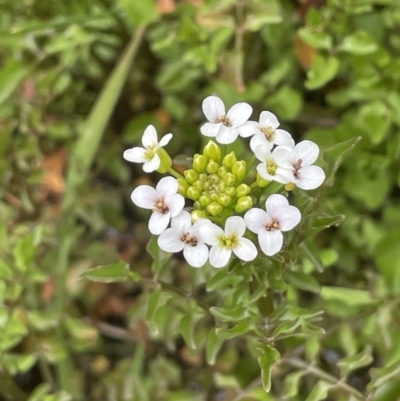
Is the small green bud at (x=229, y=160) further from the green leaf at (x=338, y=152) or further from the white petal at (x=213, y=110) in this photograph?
the green leaf at (x=338, y=152)

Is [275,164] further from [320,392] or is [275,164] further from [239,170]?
[320,392]

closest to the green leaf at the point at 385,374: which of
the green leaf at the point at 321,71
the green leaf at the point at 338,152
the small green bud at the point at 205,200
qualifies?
the green leaf at the point at 338,152

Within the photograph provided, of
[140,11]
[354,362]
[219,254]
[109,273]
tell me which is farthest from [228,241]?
Result: [140,11]

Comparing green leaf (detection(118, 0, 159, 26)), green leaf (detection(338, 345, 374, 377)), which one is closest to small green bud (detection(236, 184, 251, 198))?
green leaf (detection(338, 345, 374, 377))

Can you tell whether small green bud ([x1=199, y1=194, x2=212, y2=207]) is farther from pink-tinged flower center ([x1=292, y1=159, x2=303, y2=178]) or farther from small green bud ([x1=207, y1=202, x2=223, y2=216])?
pink-tinged flower center ([x1=292, y1=159, x2=303, y2=178])

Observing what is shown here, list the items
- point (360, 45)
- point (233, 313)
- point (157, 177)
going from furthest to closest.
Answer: point (157, 177) → point (360, 45) → point (233, 313)

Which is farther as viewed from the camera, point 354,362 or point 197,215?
point 354,362

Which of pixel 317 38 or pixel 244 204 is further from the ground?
pixel 244 204
